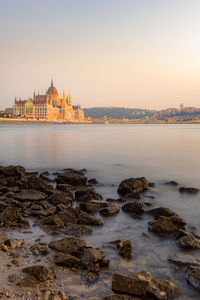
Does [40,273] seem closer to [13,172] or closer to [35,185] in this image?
[35,185]

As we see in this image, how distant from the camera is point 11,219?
4.36 m

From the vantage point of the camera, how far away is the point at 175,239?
408 centimetres

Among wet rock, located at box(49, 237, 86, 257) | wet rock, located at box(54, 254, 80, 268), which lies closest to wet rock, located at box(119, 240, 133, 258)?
wet rock, located at box(49, 237, 86, 257)

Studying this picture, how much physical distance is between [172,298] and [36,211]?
2.89m

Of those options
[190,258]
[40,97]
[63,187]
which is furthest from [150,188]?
[40,97]

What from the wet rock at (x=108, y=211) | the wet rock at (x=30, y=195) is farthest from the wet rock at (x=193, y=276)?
the wet rock at (x=30, y=195)

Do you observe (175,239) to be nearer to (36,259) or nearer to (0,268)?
(36,259)

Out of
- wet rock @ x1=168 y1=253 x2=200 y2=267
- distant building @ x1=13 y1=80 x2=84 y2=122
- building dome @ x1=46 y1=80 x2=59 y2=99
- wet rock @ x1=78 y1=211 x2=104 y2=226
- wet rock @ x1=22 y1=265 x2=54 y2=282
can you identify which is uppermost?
building dome @ x1=46 y1=80 x2=59 y2=99

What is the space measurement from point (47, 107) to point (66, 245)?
13822 centimetres

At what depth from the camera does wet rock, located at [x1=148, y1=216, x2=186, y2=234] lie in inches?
170

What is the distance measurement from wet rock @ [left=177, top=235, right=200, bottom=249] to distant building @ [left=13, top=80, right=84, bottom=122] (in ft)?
440

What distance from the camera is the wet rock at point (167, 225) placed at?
4.31 m

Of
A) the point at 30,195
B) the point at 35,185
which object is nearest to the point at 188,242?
the point at 30,195

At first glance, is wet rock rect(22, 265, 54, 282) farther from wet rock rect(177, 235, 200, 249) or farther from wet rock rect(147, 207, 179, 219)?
wet rock rect(147, 207, 179, 219)
